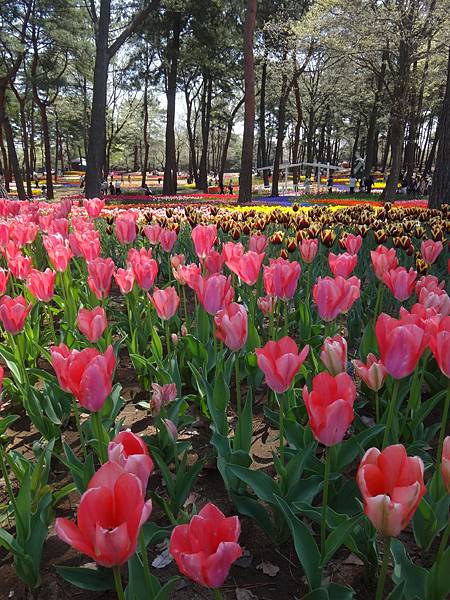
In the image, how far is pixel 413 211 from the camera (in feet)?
22.2

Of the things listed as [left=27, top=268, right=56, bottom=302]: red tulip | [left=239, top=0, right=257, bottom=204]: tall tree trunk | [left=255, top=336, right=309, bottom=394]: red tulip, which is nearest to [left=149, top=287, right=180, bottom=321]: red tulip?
[left=27, top=268, right=56, bottom=302]: red tulip

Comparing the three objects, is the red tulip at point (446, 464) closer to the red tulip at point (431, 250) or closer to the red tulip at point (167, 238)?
the red tulip at point (431, 250)

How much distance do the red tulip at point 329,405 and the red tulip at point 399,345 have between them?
237 millimetres

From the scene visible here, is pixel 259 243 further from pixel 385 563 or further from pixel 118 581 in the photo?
pixel 118 581

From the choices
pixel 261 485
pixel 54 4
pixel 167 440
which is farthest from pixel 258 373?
pixel 54 4

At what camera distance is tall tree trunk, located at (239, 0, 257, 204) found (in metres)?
14.8

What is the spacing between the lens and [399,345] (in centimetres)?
130

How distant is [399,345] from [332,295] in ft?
2.27

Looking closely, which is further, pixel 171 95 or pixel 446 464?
pixel 171 95

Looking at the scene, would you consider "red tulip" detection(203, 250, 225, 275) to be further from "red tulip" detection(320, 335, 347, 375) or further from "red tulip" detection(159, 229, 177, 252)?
"red tulip" detection(320, 335, 347, 375)

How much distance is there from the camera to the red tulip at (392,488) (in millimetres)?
859

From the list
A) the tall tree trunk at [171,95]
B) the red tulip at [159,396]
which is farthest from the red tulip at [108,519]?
the tall tree trunk at [171,95]

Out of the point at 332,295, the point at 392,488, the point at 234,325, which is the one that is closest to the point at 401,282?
the point at 332,295

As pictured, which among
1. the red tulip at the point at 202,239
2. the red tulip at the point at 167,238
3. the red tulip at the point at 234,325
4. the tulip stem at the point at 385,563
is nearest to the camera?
the tulip stem at the point at 385,563
